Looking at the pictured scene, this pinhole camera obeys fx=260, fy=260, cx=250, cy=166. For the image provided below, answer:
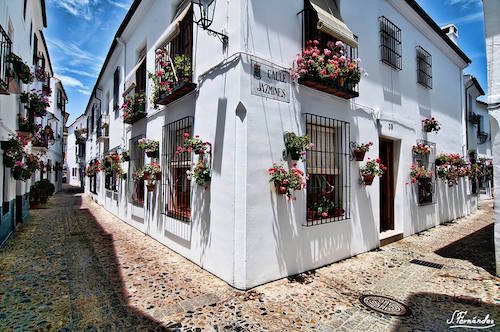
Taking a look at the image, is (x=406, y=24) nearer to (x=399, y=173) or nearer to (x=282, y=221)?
(x=399, y=173)

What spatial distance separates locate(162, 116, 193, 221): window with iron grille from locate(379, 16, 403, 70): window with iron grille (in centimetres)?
554

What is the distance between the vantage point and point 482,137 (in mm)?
17500

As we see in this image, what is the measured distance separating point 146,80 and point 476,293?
9224 millimetres

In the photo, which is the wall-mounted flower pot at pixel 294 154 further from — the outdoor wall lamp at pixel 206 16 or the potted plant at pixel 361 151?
the outdoor wall lamp at pixel 206 16

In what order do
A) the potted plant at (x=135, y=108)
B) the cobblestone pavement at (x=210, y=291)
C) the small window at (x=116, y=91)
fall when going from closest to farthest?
the cobblestone pavement at (x=210, y=291), the potted plant at (x=135, y=108), the small window at (x=116, y=91)

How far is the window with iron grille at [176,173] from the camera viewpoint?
5.87 meters

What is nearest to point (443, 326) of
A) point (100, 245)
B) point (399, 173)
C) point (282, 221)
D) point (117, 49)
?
point (282, 221)

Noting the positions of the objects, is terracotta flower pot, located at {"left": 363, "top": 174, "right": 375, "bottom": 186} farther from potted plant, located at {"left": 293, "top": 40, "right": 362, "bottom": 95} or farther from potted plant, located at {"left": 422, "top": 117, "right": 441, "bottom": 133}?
potted plant, located at {"left": 422, "top": 117, "right": 441, "bottom": 133}

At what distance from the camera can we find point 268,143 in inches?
169

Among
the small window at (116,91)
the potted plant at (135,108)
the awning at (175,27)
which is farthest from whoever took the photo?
the small window at (116,91)

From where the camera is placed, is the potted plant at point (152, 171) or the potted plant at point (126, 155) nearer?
the potted plant at point (152, 171)

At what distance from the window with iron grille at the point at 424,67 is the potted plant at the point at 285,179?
681 cm

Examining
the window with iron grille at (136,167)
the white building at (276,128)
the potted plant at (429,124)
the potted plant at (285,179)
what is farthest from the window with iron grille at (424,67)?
the window with iron grille at (136,167)

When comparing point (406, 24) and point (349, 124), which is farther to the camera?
point (406, 24)
